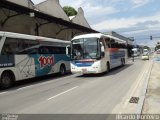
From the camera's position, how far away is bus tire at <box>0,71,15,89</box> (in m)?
16.7

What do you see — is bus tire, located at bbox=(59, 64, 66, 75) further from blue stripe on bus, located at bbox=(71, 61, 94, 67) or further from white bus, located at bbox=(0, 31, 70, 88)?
blue stripe on bus, located at bbox=(71, 61, 94, 67)

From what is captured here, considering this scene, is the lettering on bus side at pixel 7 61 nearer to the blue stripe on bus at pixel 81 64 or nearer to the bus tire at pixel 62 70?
the blue stripe on bus at pixel 81 64

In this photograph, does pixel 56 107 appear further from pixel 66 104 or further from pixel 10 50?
pixel 10 50

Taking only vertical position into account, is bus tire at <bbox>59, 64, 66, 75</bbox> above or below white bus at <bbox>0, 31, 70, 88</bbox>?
below

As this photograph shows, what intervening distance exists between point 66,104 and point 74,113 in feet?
5.30

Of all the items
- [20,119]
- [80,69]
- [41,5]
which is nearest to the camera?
[20,119]

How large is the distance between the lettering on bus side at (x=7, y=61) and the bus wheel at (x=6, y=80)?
1.66ft

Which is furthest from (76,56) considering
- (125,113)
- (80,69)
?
(125,113)

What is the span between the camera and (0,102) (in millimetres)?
11977

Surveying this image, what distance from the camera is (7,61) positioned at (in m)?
17.0

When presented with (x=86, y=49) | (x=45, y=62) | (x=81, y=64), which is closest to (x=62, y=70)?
(x=45, y=62)

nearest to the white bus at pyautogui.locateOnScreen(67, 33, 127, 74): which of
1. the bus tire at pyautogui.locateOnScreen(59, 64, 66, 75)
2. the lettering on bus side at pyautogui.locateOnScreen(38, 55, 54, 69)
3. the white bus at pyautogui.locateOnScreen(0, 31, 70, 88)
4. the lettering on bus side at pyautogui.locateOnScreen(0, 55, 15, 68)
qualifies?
the lettering on bus side at pyautogui.locateOnScreen(38, 55, 54, 69)

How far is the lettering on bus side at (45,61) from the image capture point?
2122 cm

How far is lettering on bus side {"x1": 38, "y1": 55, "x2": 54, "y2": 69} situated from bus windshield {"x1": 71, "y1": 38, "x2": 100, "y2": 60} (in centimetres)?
170
